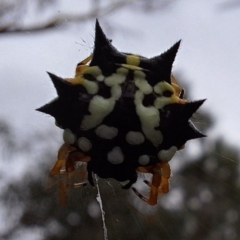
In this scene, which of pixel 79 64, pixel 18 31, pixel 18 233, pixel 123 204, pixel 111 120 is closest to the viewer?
pixel 111 120

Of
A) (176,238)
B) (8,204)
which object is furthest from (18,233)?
(176,238)

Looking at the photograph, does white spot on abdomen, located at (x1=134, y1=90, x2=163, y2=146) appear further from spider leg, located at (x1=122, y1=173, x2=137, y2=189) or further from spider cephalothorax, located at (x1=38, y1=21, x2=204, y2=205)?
spider leg, located at (x1=122, y1=173, x2=137, y2=189)

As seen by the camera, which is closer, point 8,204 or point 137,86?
point 137,86

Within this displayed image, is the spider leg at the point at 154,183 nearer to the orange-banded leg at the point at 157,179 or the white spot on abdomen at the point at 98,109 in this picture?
the orange-banded leg at the point at 157,179

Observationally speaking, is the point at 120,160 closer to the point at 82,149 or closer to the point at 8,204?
the point at 82,149

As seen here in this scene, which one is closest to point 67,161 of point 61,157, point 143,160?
point 61,157

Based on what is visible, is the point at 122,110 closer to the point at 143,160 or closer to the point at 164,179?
the point at 143,160

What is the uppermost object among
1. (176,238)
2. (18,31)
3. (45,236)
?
(18,31)
